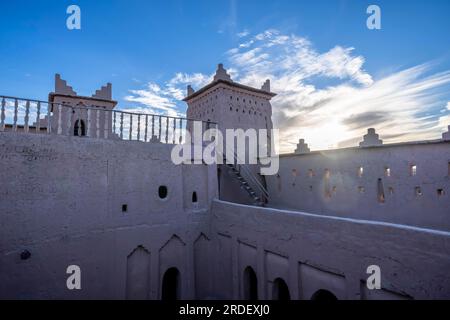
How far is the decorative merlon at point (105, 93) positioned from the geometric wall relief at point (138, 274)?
1312cm

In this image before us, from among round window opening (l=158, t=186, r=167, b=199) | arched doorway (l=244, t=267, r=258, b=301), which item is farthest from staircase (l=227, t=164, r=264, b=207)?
round window opening (l=158, t=186, r=167, b=199)

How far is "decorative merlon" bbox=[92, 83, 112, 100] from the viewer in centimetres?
1838

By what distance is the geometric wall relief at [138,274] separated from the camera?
30.3 ft

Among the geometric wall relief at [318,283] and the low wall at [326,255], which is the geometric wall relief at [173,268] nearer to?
the low wall at [326,255]

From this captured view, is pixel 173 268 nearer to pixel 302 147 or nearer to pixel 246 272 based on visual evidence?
pixel 246 272

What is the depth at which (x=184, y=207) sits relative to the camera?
10766 mm

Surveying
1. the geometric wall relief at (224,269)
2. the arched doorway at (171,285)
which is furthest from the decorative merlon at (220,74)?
the arched doorway at (171,285)

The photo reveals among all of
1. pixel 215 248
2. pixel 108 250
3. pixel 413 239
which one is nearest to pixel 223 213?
pixel 215 248

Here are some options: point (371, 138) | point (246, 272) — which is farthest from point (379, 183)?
point (246, 272)

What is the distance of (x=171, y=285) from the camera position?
1050 centimetres

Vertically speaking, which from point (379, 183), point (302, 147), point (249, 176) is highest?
point (302, 147)

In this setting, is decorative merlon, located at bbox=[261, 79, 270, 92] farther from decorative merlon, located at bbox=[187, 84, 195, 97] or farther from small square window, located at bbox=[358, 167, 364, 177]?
small square window, located at bbox=[358, 167, 364, 177]

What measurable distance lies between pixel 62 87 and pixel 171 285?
48.7 feet

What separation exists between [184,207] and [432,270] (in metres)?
8.34
